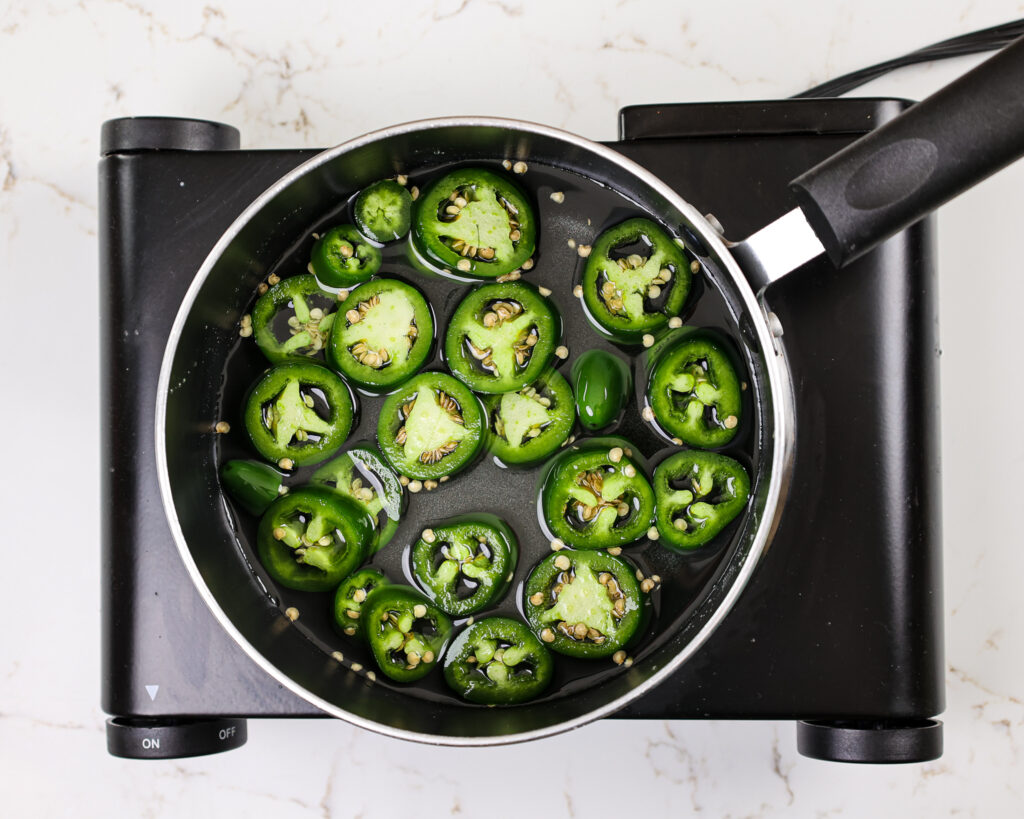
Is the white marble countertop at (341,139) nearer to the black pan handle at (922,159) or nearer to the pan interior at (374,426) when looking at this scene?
the pan interior at (374,426)

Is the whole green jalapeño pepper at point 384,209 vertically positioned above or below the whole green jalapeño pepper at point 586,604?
above

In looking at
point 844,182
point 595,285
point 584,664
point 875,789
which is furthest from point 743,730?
point 844,182

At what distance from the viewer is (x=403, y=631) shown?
98cm

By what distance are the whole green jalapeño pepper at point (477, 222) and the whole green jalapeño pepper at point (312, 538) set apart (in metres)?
0.30

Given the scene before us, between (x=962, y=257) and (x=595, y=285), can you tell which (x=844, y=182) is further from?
(x=962, y=257)

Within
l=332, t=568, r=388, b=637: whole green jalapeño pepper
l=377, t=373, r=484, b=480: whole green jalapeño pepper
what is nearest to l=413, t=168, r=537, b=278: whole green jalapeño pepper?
l=377, t=373, r=484, b=480: whole green jalapeño pepper

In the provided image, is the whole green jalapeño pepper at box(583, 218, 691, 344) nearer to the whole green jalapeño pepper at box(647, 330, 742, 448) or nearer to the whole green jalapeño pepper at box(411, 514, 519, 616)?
the whole green jalapeño pepper at box(647, 330, 742, 448)

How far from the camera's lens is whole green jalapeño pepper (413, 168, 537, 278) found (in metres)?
0.98

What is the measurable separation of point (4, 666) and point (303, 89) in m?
0.87

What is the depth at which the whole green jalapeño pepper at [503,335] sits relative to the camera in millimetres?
980

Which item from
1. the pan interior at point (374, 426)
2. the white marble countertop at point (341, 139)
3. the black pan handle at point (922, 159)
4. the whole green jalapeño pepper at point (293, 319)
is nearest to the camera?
the black pan handle at point (922, 159)

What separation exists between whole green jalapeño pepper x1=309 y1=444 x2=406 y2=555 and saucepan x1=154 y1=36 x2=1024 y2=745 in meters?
0.02

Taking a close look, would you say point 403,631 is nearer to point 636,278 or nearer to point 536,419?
point 536,419

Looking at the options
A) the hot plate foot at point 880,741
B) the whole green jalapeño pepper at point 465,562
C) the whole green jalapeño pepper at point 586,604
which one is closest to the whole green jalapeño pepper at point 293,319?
the whole green jalapeño pepper at point 465,562
